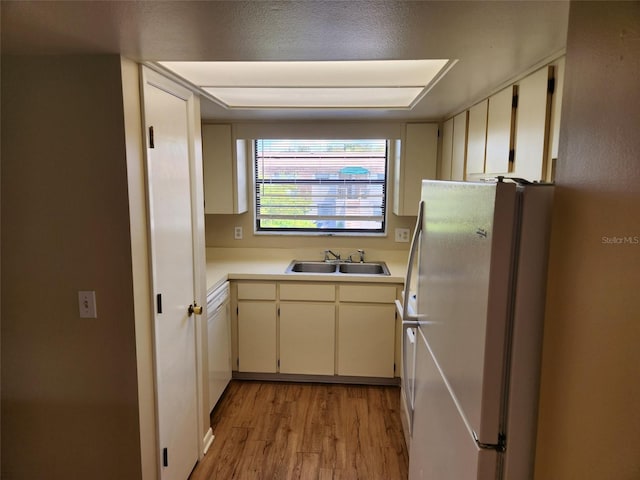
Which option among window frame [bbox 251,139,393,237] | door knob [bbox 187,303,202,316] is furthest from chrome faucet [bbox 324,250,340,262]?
door knob [bbox 187,303,202,316]

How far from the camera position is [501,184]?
34.3 inches

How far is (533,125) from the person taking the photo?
1485 millimetres

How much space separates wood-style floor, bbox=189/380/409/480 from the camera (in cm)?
219

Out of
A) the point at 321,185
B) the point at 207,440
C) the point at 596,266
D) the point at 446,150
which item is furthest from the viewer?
the point at 321,185

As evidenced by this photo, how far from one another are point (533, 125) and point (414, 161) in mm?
1650

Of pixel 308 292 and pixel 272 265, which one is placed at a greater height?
pixel 272 265

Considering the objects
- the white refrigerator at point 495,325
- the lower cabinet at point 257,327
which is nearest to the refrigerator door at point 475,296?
the white refrigerator at point 495,325

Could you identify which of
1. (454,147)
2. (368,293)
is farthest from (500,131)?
(368,293)

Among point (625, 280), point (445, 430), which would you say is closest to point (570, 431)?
point (625, 280)

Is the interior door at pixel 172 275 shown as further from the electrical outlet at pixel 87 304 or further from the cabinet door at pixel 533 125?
the cabinet door at pixel 533 125

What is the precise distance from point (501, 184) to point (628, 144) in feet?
0.77

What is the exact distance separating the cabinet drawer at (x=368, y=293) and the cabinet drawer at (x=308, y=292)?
9 cm

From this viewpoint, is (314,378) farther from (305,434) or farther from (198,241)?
(198,241)

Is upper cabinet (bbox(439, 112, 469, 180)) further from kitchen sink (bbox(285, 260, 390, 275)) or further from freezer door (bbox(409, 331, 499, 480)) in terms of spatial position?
freezer door (bbox(409, 331, 499, 480))
